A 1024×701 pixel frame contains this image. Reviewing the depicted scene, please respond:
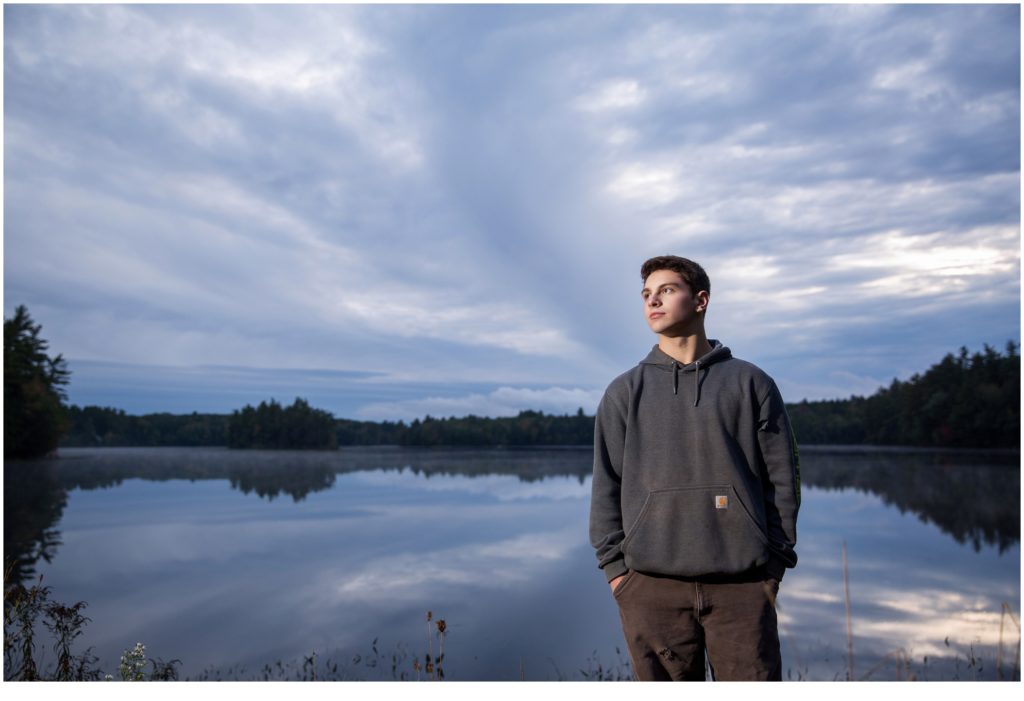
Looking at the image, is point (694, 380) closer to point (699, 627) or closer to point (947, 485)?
point (699, 627)

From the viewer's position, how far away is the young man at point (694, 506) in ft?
6.37

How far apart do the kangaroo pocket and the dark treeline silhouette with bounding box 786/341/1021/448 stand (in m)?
33.4

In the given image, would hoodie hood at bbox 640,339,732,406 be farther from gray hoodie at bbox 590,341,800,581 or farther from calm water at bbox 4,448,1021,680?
calm water at bbox 4,448,1021,680

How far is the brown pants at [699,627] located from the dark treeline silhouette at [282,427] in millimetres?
50484

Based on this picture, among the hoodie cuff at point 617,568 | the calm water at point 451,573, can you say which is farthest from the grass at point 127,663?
the hoodie cuff at point 617,568

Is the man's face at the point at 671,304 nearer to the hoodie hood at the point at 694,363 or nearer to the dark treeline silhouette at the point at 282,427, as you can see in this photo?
the hoodie hood at the point at 694,363

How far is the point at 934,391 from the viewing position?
124 feet

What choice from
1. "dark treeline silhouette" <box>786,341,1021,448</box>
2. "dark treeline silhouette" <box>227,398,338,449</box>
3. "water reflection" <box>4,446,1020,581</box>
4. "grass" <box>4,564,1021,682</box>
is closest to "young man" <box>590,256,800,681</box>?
"grass" <box>4,564,1021,682</box>

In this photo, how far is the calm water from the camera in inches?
283

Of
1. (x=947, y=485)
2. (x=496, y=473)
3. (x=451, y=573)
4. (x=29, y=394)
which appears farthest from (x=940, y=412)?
(x=29, y=394)

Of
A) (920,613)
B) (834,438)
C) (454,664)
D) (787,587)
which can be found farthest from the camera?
(834,438)
